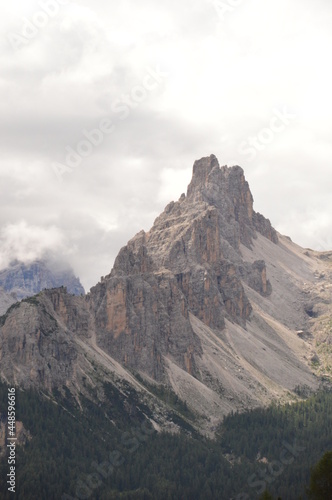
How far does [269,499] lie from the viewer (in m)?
124

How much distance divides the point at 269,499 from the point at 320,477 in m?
9.91

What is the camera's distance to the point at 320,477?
128 metres
